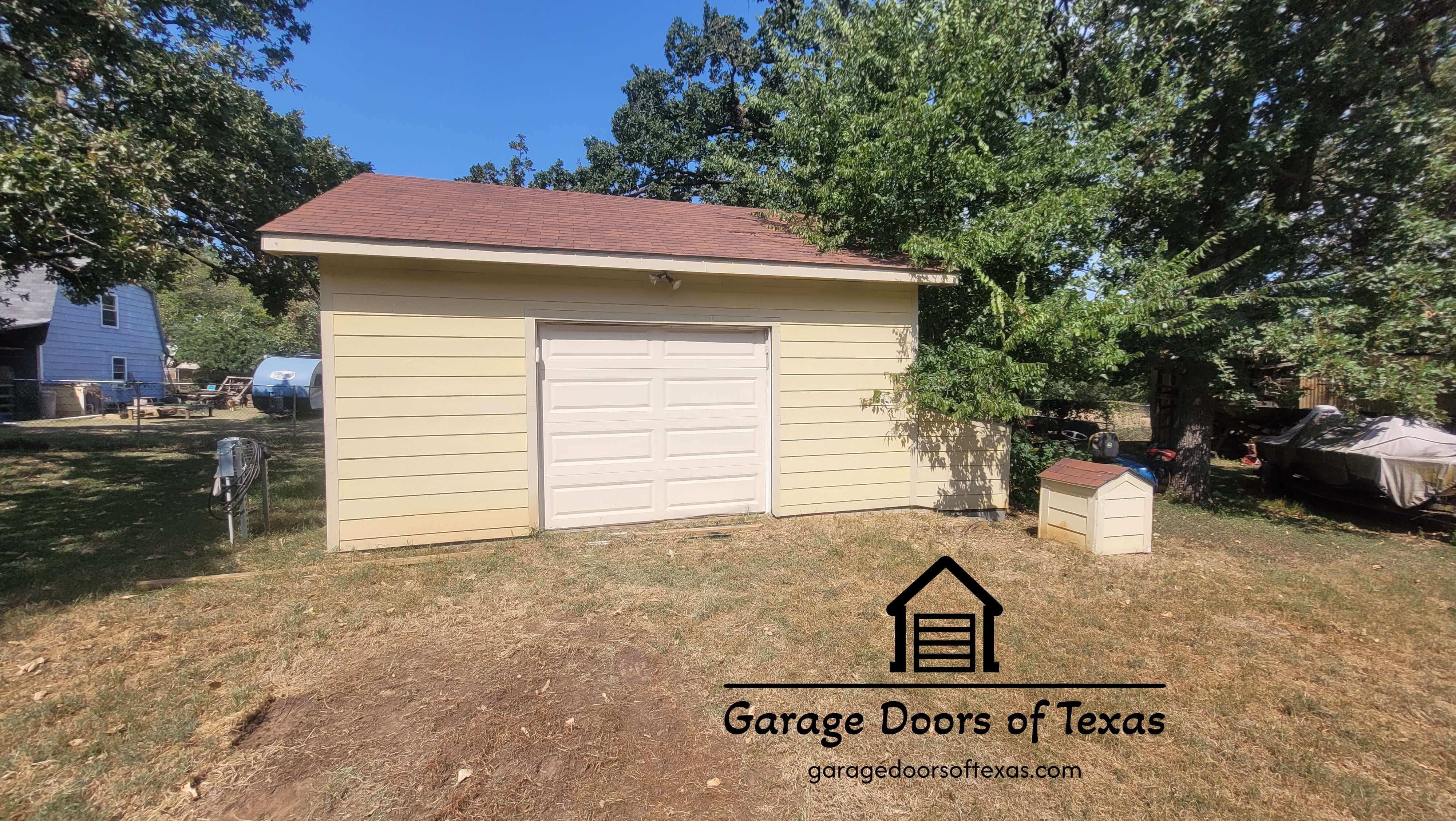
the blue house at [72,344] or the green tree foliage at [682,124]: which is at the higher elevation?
the green tree foliage at [682,124]

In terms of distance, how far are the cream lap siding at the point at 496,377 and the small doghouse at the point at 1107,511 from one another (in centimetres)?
182

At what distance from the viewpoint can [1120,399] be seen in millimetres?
18281

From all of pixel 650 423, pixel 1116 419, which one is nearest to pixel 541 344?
pixel 650 423

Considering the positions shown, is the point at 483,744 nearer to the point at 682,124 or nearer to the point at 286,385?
the point at 682,124

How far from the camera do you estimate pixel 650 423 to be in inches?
226

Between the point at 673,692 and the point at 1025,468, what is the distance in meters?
5.94

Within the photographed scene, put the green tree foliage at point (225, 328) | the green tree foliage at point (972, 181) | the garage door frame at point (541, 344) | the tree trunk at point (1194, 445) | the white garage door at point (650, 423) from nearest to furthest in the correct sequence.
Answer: the garage door frame at point (541, 344) < the white garage door at point (650, 423) < the green tree foliage at point (972, 181) < the tree trunk at point (1194, 445) < the green tree foliage at point (225, 328)

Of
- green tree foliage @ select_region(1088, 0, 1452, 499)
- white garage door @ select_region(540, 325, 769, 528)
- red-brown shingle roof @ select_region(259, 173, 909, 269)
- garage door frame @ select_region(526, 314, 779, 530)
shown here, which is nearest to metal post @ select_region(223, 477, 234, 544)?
red-brown shingle roof @ select_region(259, 173, 909, 269)

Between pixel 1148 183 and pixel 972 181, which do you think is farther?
pixel 1148 183

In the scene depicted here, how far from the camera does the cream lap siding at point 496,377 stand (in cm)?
490

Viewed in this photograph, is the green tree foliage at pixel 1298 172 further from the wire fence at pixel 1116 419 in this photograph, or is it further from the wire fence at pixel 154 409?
the wire fence at pixel 154 409

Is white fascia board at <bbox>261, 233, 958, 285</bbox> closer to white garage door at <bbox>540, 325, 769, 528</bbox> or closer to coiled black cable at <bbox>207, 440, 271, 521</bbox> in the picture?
white garage door at <bbox>540, 325, 769, 528</bbox>

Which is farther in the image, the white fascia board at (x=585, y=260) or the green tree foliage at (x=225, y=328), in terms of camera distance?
the green tree foliage at (x=225, y=328)

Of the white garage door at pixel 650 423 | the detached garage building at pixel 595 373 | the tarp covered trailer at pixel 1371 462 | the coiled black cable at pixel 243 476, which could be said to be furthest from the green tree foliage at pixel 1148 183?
the coiled black cable at pixel 243 476
